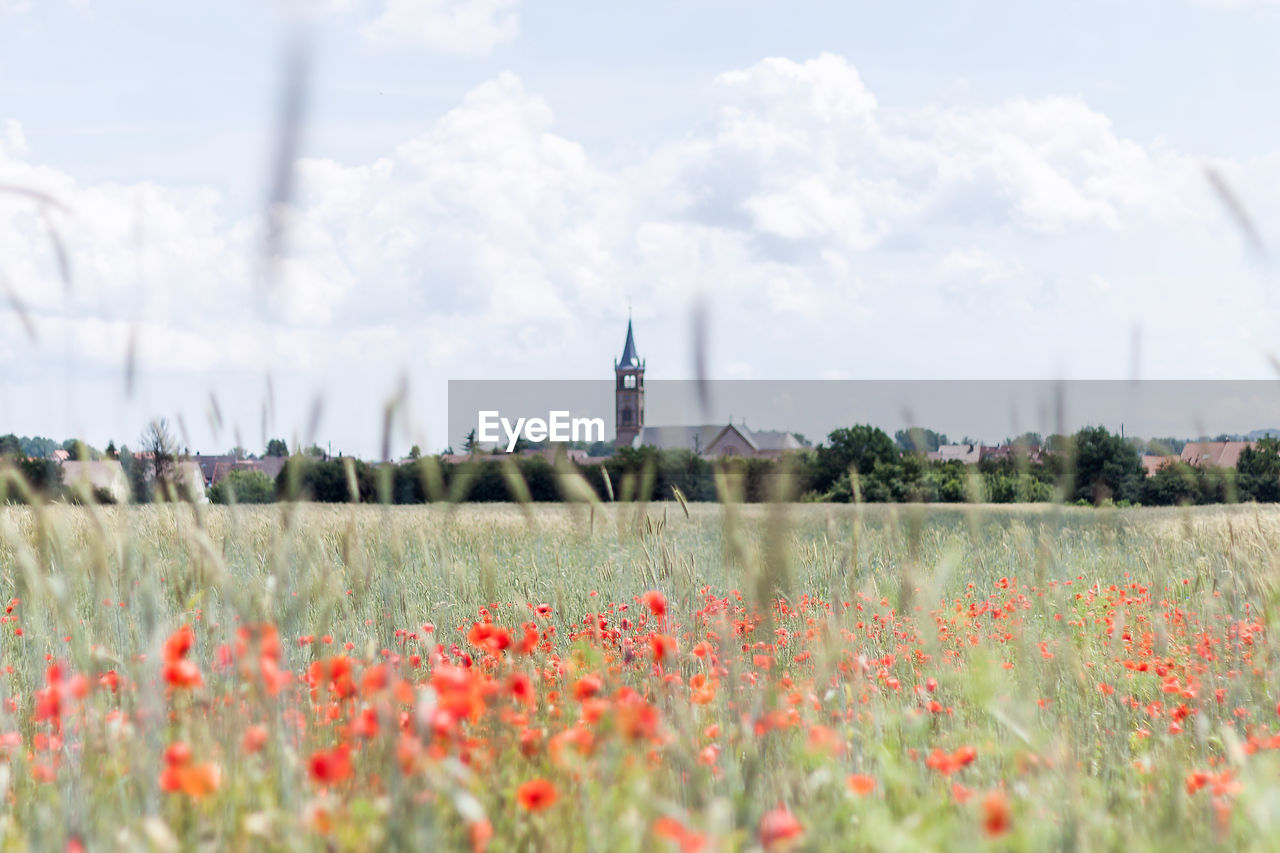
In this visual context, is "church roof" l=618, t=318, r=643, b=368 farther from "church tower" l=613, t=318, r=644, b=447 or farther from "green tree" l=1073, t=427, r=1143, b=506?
"green tree" l=1073, t=427, r=1143, b=506

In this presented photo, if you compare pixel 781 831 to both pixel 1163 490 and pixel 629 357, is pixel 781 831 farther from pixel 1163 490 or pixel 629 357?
pixel 629 357

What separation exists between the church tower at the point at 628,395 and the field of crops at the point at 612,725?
332 feet

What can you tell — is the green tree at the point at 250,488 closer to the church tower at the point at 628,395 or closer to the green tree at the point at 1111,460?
the green tree at the point at 1111,460

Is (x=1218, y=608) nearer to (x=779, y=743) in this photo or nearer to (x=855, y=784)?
(x=779, y=743)

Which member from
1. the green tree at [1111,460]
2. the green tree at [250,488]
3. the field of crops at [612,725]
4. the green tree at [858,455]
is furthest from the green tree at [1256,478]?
the field of crops at [612,725]

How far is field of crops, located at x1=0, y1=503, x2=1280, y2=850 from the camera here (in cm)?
174

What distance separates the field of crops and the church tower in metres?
101

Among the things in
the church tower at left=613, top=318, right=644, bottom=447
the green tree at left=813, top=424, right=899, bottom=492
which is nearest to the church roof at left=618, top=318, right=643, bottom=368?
the church tower at left=613, top=318, right=644, bottom=447

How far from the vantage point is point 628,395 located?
110 m

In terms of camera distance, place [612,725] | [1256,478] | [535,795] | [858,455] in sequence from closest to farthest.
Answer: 1. [535,795]
2. [612,725]
3. [1256,478]
4. [858,455]

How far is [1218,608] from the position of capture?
4.93 m

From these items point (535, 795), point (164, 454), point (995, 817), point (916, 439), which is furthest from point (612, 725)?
point (164, 454)

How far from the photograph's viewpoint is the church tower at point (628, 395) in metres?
108

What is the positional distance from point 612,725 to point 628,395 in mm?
108388
